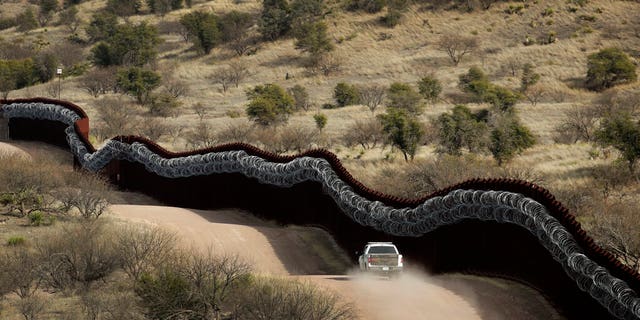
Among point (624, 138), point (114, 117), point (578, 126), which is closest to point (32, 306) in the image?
point (624, 138)

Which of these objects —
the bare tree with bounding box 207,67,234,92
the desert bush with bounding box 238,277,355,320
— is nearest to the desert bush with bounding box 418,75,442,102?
the bare tree with bounding box 207,67,234,92

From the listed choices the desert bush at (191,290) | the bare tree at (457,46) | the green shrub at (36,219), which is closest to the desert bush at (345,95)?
the bare tree at (457,46)

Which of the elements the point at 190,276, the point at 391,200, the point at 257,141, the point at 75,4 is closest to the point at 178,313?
the point at 190,276

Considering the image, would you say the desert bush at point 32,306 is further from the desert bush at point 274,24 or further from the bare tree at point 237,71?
the desert bush at point 274,24

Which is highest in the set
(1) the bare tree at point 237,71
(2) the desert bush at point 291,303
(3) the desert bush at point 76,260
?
(2) the desert bush at point 291,303

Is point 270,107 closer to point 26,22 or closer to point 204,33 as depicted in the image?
point 204,33

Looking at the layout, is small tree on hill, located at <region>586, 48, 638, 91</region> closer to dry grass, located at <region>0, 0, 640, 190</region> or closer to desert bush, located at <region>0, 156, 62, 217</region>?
dry grass, located at <region>0, 0, 640, 190</region>

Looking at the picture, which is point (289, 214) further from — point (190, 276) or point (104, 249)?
point (190, 276)
